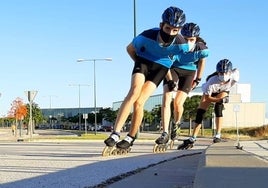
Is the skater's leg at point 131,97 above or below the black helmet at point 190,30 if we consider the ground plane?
below

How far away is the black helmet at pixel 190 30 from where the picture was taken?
9062 mm

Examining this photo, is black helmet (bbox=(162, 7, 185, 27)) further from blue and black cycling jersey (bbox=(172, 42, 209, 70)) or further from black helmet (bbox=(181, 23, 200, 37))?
blue and black cycling jersey (bbox=(172, 42, 209, 70))

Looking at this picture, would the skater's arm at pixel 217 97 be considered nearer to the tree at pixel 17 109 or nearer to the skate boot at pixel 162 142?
the skate boot at pixel 162 142

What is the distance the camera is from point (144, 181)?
5117mm

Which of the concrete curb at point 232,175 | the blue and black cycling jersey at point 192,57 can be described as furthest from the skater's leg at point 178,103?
the concrete curb at point 232,175

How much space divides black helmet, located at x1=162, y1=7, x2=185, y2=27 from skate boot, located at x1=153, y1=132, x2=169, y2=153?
2480 millimetres

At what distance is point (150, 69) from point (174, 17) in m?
0.90

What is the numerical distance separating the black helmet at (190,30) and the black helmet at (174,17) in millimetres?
1750

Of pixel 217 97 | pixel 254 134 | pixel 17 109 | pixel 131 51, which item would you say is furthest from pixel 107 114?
pixel 131 51

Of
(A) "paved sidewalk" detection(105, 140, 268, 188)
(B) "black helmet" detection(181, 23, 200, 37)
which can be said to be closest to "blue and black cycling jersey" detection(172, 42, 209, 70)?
(B) "black helmet" detection(181, 23, 200, 37)

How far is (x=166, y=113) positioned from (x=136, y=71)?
2.11 meters

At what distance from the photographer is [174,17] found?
7.21 meters

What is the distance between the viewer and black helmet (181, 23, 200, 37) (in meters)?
9.06

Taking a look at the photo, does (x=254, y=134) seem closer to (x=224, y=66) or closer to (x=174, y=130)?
(x=224, y=66)
